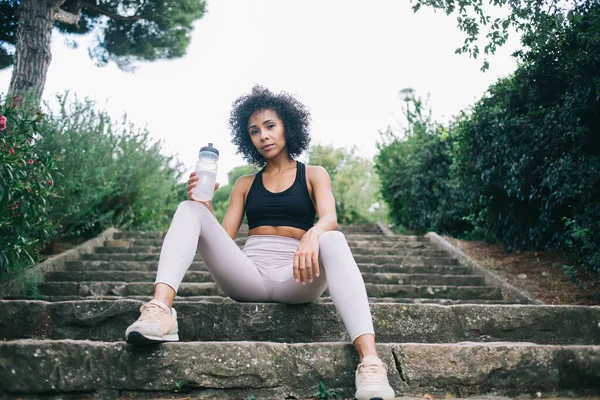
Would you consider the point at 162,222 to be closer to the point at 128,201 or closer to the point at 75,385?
the point at 128,201

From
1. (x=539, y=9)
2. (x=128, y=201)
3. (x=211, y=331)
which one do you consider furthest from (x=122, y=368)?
(x=128, y=201)

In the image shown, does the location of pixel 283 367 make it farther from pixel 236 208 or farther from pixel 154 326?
pixel 236 208

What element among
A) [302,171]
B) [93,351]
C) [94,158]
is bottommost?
[93,351]

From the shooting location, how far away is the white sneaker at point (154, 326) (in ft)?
6.71

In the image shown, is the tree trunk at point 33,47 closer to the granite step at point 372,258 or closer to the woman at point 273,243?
the granite step at point 372,258

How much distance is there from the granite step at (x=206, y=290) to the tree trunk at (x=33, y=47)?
3.09 metres

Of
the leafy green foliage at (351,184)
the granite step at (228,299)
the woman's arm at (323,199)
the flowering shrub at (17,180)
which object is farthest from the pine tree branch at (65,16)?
the leafy green foliage at (351,184)

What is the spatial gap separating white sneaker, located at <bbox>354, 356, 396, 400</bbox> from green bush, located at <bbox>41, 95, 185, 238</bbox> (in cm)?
333

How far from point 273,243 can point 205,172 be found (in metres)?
0.50

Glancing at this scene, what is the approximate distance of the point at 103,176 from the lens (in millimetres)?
6422

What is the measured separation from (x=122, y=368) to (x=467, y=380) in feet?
4.62

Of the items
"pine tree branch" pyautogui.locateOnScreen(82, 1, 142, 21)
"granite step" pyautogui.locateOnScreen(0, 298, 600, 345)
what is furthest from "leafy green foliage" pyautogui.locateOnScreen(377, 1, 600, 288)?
"pine tree branch" pyautogui.locateOnScreen(82, 1, 142, 21)

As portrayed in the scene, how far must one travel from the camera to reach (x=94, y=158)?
6.54m

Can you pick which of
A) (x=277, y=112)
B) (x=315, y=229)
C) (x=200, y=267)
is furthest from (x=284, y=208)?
(x=200, y=267)
